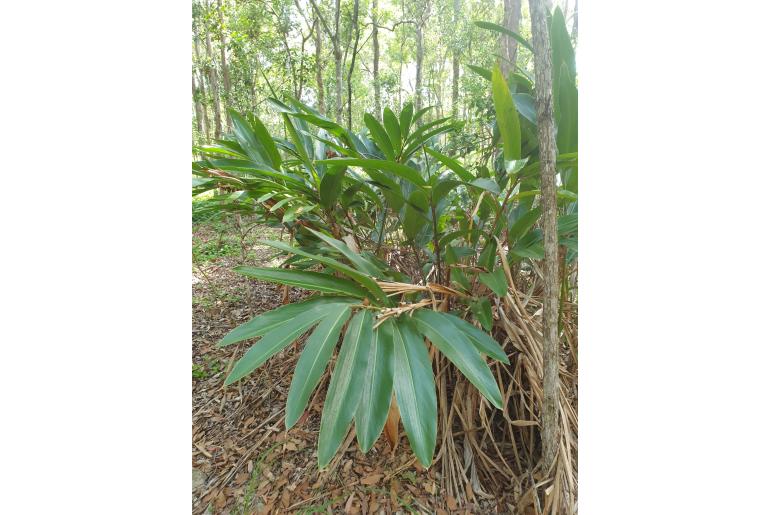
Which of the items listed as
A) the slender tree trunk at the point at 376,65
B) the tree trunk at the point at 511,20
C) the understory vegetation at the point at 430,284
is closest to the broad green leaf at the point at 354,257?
the understory vegetation at the point at 430,284

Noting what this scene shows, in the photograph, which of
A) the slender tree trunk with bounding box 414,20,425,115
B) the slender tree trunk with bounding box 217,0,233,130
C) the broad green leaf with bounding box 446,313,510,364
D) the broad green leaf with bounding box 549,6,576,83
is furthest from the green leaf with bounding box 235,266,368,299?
the slender tree trunk with bounding box 414,20,425,115

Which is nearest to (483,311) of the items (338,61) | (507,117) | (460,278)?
(460,278)

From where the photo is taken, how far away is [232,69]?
3.58 ft

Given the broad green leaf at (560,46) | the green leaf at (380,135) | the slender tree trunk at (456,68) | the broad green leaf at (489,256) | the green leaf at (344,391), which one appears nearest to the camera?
the green leaf at (344,391)

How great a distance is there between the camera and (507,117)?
421 mm

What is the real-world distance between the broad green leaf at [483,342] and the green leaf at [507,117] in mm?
216

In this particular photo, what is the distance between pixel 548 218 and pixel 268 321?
0.33 metres

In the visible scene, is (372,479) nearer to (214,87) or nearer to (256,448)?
(256,448)

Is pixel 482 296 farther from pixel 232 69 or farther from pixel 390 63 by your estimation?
pixel 390 63

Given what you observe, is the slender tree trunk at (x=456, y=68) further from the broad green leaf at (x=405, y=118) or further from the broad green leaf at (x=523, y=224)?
the broad green leaf at (x=523, y=224)

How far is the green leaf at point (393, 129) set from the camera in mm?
705
